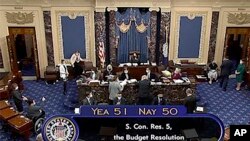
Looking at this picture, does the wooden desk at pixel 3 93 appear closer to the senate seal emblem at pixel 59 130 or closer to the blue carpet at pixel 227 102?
the blue carpet at pixel 227 102

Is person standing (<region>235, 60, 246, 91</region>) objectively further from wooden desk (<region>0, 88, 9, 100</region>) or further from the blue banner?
the blue banner

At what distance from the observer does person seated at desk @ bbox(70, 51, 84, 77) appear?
16344 millimetres

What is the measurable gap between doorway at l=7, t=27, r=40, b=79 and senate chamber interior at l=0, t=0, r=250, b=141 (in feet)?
0.14

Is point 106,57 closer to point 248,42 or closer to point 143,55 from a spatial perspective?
point 143,55

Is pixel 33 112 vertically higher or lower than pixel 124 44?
lower

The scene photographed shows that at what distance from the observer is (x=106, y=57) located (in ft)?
55.1

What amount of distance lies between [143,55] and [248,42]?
4494 millimetres

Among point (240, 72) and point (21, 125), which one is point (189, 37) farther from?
point (21, 125)

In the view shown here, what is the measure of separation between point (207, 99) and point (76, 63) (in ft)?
18.2

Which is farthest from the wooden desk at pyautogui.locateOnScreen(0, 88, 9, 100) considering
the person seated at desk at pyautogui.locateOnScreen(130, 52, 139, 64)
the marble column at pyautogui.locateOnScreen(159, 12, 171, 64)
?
the marble column at pyautogui.locateOnScreen(159, 12, 171, 64)

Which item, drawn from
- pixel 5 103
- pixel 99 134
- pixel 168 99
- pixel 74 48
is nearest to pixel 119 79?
pixel 168 99

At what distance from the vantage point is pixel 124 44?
16.6 metres

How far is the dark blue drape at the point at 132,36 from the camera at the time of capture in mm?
16109

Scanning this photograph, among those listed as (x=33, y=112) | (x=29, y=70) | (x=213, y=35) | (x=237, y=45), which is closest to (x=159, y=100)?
(x=33, y=112)
